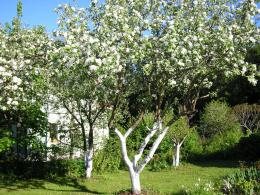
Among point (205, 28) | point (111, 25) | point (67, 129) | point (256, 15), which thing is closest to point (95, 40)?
point (111, 25)

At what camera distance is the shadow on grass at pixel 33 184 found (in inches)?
637

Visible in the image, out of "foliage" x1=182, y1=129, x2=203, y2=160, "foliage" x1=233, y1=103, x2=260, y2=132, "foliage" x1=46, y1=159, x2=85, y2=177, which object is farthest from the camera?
"foliage" x1=233, y1=103, x2=260, y2=132

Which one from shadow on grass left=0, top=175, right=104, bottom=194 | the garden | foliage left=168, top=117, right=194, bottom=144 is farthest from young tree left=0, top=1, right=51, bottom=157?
foliage left=168, top=117, right=194, bottom=144

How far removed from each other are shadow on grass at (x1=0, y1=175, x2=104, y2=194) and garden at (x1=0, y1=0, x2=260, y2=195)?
1.7 inches

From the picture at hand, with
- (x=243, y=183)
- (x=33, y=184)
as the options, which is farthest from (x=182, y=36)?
(x=33, y=184)

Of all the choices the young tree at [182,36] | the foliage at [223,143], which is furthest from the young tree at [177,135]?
the young tree at [182,36]

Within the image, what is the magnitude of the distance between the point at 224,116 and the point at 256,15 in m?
20.8

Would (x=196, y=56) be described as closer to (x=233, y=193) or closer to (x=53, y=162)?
(x=233, y=193)

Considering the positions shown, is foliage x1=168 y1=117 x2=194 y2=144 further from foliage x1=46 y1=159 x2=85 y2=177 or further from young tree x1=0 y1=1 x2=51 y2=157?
young tree x1=0 y1=1 x2=51 y2=157

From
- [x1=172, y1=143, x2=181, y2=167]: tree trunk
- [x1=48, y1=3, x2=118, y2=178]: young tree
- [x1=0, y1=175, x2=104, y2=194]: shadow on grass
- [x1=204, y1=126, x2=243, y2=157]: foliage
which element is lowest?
[x1=0, y1=175, x2=104, y2=194]: shadow on grass

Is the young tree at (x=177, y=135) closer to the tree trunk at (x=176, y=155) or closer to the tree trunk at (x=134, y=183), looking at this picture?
the tree trunk at (x=176, y=155)

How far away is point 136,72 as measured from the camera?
42.6ft

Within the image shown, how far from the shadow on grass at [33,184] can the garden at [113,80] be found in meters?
0.04

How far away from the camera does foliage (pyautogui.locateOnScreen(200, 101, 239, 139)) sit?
105 ft
